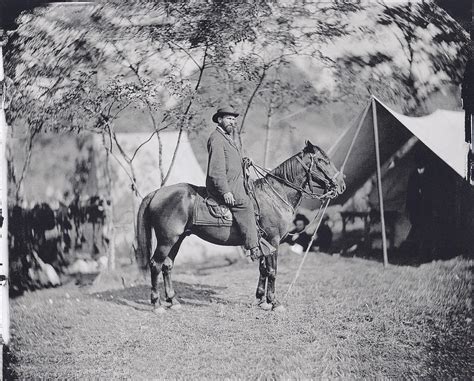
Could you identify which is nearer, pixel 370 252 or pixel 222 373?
pixel 222 373

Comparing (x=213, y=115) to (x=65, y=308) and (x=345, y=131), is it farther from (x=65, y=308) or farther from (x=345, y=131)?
(x=65, y=308)

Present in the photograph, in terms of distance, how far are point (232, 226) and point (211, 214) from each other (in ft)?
0.57

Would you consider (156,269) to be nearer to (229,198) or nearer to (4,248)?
(229,198)

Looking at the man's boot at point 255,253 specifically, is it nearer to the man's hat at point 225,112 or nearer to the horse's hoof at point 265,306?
the horse's hoof at point 265,306

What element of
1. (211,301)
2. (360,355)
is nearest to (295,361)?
(360,355)

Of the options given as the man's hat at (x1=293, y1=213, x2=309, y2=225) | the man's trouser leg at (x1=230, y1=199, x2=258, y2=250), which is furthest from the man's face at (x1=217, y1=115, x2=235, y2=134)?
the man's hat at (x1=293, y1=213, x2=309, y2=225)

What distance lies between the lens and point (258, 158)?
4133 millimetres

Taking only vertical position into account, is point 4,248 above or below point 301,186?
below

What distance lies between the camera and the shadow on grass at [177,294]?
4078 millimetres

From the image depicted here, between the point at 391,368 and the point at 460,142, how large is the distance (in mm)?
1770

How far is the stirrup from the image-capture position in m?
4.06

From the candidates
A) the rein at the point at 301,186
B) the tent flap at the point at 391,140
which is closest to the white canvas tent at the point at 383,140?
the tent flap at the point at 391,140

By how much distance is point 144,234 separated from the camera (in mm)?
4086

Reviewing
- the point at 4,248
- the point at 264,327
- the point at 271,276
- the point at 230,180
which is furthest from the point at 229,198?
the point at 4,248
